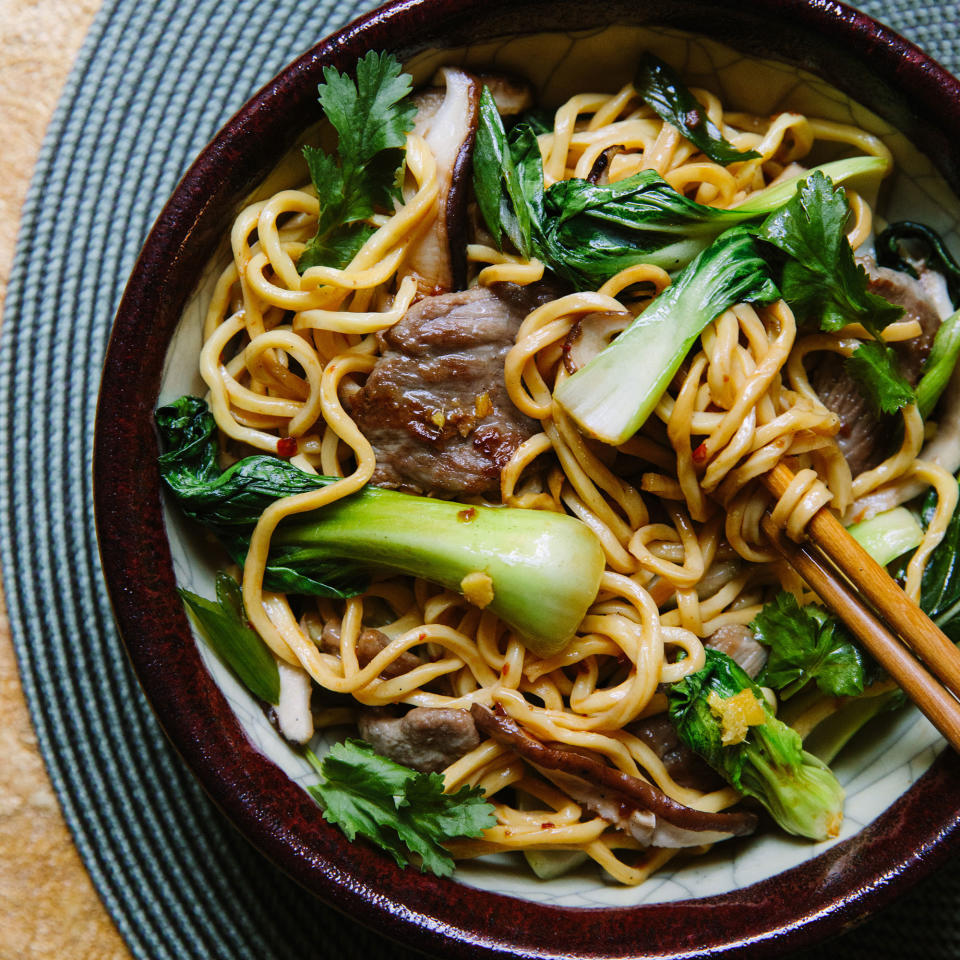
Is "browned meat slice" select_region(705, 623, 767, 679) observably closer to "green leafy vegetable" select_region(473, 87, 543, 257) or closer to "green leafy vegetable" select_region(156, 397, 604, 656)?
"green leafy vegetable" select_region(156, 397, 604, 656)

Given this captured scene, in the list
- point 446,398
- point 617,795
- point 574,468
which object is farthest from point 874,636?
point 446,398

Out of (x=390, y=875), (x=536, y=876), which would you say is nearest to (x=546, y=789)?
(x=536, y=876)

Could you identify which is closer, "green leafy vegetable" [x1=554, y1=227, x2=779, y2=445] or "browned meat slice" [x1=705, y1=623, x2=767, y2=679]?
"green leafy vegetable" [x1=554, y1=227, x2=779, y2=445]

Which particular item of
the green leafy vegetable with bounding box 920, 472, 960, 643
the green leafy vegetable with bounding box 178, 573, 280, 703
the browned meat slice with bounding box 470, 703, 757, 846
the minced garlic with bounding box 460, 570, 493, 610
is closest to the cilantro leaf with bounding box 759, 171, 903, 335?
the green leafy vegetable with bounding box 920, 472, 960, 643

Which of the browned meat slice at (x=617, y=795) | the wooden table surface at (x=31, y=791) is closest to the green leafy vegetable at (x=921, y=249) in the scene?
the browned meat slice at (x=617, y=795)

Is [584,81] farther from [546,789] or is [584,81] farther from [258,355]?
[546,789]

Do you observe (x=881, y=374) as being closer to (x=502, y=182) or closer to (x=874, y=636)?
(x=874, y=636)

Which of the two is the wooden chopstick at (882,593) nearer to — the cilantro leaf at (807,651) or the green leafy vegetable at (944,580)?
the cilantro leaf at (807,651)
